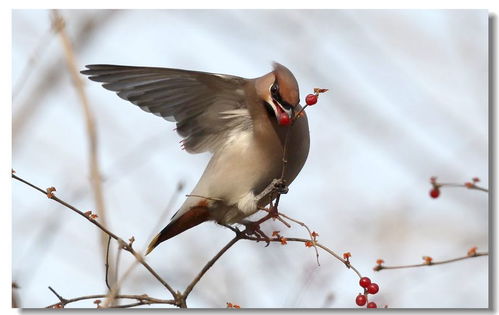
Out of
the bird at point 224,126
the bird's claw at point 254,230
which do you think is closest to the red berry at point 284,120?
the bird at point 224,126

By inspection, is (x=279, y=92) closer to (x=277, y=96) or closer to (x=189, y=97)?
(x=277, y=96)

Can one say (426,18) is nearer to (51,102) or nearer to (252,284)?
(252,284)

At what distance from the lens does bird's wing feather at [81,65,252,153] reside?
3.10m

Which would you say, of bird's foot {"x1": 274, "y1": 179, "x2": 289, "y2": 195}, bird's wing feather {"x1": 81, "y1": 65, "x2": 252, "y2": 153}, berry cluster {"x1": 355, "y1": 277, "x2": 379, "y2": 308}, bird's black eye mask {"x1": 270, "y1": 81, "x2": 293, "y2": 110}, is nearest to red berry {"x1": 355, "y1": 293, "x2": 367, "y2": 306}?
berry cluster {"x1": 355, "y1": 277, "x2": 379, "y2": 308}

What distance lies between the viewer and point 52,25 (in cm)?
313

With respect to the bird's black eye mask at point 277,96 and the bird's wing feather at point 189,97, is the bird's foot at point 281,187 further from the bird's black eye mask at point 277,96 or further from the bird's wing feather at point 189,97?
the bird's wing feather at point 189,97

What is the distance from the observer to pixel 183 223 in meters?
3.20

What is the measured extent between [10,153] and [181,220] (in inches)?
26.9

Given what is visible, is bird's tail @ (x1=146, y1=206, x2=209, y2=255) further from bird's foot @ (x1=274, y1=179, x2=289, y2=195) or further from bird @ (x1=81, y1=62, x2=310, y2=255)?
bird's foot @ (x1=274, y1=179, x2=289, y2=195)

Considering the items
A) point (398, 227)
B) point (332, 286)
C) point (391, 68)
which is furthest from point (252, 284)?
point (391, 68)

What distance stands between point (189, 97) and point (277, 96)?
39 centimetres

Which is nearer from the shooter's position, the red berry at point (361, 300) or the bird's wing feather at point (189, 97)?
the red berry at point (361, 300)

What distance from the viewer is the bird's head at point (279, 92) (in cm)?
294

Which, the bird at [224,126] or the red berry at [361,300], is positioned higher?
the bird at [224,126]
